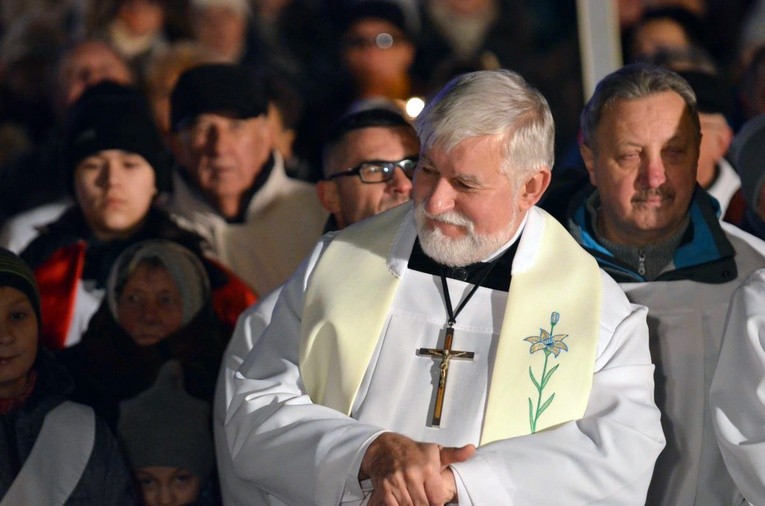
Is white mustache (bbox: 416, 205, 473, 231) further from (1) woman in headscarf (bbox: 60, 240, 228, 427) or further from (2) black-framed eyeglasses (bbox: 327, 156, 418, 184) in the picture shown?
(1) woman in headscarf (bbox: 60, 240, 228, 427)

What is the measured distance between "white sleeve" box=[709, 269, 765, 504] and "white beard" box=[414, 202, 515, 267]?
80cm

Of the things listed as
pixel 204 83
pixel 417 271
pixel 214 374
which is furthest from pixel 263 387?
pixel 204 83

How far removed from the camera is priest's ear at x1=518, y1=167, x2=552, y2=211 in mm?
4441

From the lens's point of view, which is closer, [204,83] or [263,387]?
[263,387]

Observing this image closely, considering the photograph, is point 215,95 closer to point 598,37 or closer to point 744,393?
point 598,37

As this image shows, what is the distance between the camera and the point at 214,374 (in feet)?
19.5

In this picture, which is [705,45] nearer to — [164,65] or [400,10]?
[400,10]

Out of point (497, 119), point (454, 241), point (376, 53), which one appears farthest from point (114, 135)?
point (497, 119)

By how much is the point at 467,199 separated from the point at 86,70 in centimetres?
428

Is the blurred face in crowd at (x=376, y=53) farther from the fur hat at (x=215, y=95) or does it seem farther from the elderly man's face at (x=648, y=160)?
the elderly man's face at (x=648, y=160)

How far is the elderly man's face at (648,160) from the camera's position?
4926 mm

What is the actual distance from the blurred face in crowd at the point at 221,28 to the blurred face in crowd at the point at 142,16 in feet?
0.78

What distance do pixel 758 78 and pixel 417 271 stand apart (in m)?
3.79

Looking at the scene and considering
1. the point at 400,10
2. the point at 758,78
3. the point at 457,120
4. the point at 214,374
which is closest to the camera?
the point at 457,120
